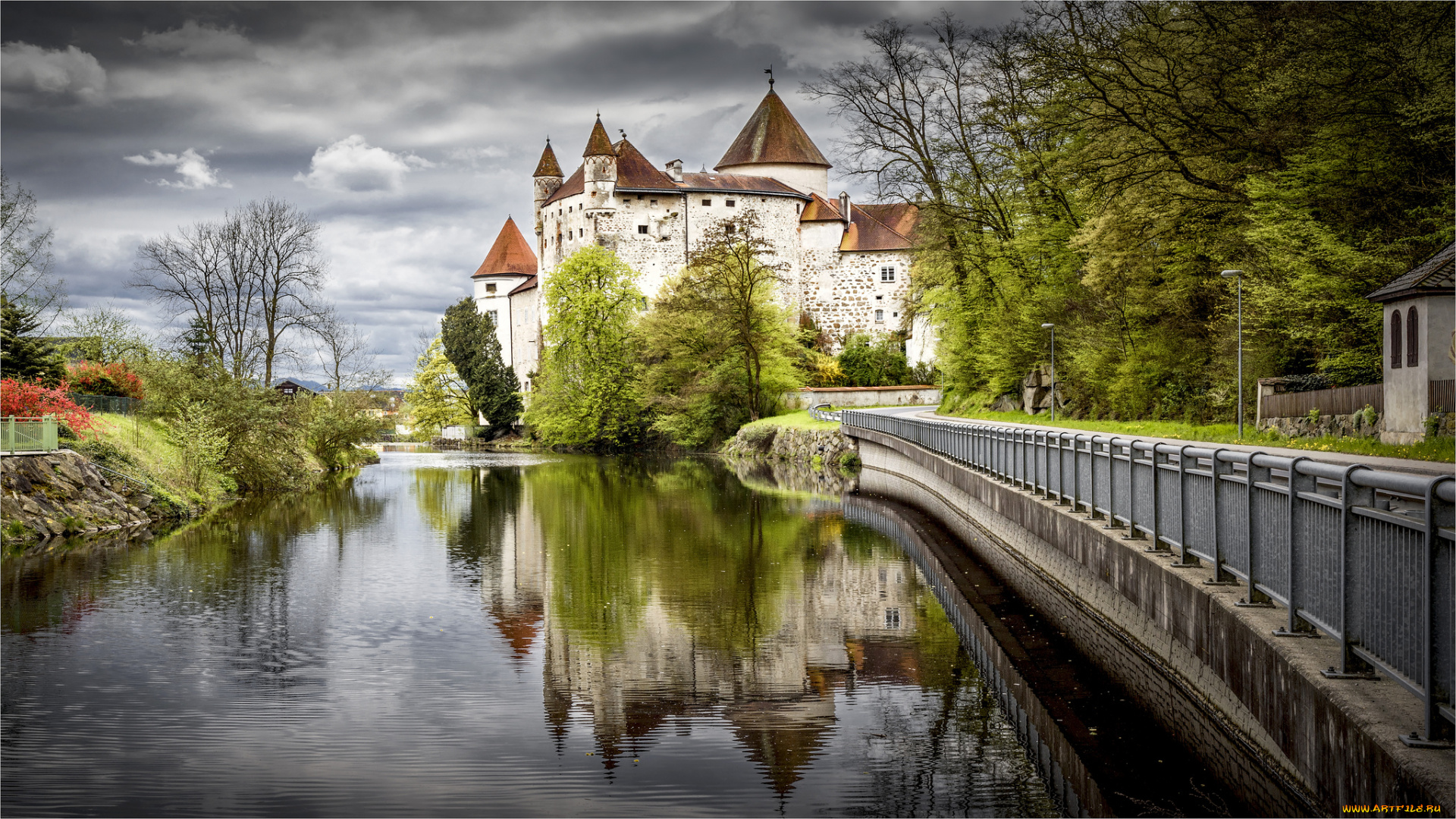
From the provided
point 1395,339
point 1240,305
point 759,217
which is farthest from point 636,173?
point 1395,339

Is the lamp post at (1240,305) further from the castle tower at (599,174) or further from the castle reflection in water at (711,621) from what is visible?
the castle tower at (599,174)

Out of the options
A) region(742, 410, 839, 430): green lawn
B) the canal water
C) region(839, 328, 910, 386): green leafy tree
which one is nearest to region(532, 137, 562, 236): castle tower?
region(839, 328, 910, 386): green leafy tree

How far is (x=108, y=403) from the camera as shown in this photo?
32938 millimetres

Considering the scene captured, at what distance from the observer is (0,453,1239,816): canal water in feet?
26.5

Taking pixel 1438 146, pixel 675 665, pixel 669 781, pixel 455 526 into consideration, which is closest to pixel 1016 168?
pixel 1438 146

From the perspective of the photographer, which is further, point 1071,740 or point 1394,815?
point 1071,740

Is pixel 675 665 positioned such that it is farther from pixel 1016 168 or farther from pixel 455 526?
pixel 1016 168

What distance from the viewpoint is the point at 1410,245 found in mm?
22625

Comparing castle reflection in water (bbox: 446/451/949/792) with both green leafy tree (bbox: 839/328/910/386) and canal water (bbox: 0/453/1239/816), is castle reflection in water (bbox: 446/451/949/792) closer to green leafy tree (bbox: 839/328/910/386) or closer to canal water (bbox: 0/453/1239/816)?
canal water (bbox: 0/453/1239/816)

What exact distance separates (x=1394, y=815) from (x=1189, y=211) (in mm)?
24911

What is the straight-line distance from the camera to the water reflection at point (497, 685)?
323 inches

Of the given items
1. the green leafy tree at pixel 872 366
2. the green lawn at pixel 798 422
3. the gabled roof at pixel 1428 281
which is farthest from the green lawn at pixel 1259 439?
the green leafy tree at pixel 872 366

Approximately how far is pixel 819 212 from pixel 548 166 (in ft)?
71.9

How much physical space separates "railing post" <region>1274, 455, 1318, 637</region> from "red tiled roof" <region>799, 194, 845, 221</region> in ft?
272
